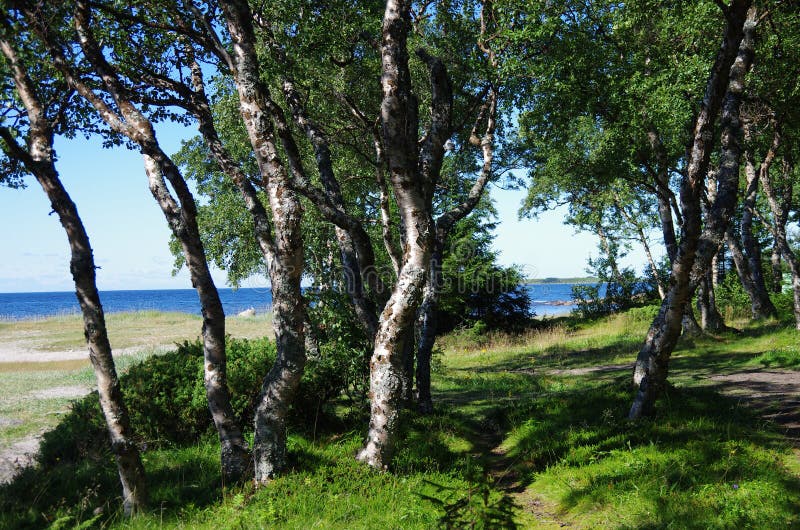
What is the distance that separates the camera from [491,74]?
10.3 m

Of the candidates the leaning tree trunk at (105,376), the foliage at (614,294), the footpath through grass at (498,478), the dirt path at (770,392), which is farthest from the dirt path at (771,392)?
the foliage at (614,294)

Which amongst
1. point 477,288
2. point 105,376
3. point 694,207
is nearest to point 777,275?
point 477,288

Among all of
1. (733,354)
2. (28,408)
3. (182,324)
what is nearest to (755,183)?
(733,354)

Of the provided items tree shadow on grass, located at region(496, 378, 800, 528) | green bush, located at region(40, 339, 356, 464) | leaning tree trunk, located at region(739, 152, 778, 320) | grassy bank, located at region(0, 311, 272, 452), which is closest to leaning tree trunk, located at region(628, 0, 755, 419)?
tree shadow on grass, located at region(496, 378, 800, 528)

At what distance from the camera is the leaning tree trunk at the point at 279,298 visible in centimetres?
621

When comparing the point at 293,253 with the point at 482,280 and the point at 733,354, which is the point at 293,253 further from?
the point at 482,280

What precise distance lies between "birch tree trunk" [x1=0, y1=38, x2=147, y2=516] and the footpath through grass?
0.47 metres

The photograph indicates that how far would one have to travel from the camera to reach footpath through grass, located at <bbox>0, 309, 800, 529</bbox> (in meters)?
5.16

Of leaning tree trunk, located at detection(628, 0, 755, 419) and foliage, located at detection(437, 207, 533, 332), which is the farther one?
foliage, located at detection(437, 207, 533, 332)

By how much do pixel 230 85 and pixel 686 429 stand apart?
1396 centimetres

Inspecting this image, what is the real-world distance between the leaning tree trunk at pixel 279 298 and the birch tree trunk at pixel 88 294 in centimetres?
147

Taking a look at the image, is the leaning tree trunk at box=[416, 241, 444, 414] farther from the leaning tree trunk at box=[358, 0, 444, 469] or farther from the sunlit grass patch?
the sunlit grass patch

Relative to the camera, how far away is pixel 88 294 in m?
6.13

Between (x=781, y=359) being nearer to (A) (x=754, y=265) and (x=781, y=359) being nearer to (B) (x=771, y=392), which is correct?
(B) (x=771, y=392)
